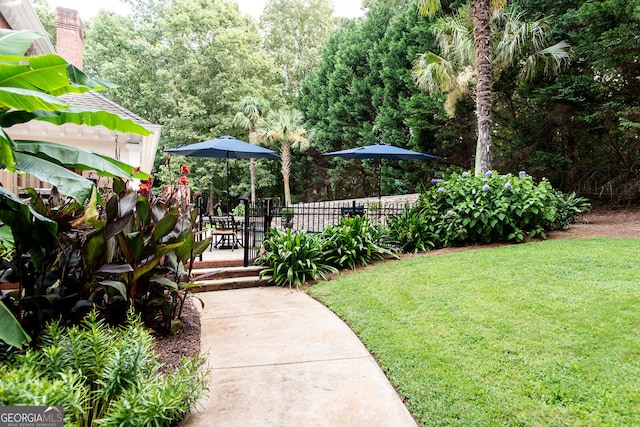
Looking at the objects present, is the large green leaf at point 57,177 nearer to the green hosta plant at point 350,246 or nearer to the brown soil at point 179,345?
the brown soil at point 179,345

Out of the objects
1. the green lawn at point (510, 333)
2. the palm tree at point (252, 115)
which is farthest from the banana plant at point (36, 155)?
the palm tree at point (252, 115)

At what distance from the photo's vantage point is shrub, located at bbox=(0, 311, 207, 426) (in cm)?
178

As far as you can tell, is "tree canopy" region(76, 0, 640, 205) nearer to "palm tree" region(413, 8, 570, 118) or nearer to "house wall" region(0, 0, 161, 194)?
"palm tree" region(413, 8, 570, 118)

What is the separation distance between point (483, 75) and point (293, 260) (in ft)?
21.9

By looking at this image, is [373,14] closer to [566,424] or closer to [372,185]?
[372,185]

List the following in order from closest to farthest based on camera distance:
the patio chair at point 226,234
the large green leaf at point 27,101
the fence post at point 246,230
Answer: the large green leaf at point 27,101, the fence post at point 246,230, the patio chair at point 226,234

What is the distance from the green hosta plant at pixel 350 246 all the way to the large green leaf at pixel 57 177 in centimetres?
438

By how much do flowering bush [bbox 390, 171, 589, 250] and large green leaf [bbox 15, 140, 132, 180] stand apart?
5.73 meters

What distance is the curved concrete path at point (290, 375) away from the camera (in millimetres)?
2328

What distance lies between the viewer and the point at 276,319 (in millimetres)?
4270

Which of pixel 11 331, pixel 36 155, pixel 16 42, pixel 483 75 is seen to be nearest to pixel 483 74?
pixel 483 75

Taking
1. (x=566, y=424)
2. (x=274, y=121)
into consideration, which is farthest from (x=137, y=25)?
(x=566, y=424)

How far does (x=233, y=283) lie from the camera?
227 inches

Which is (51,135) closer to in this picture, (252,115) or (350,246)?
(350,246)
